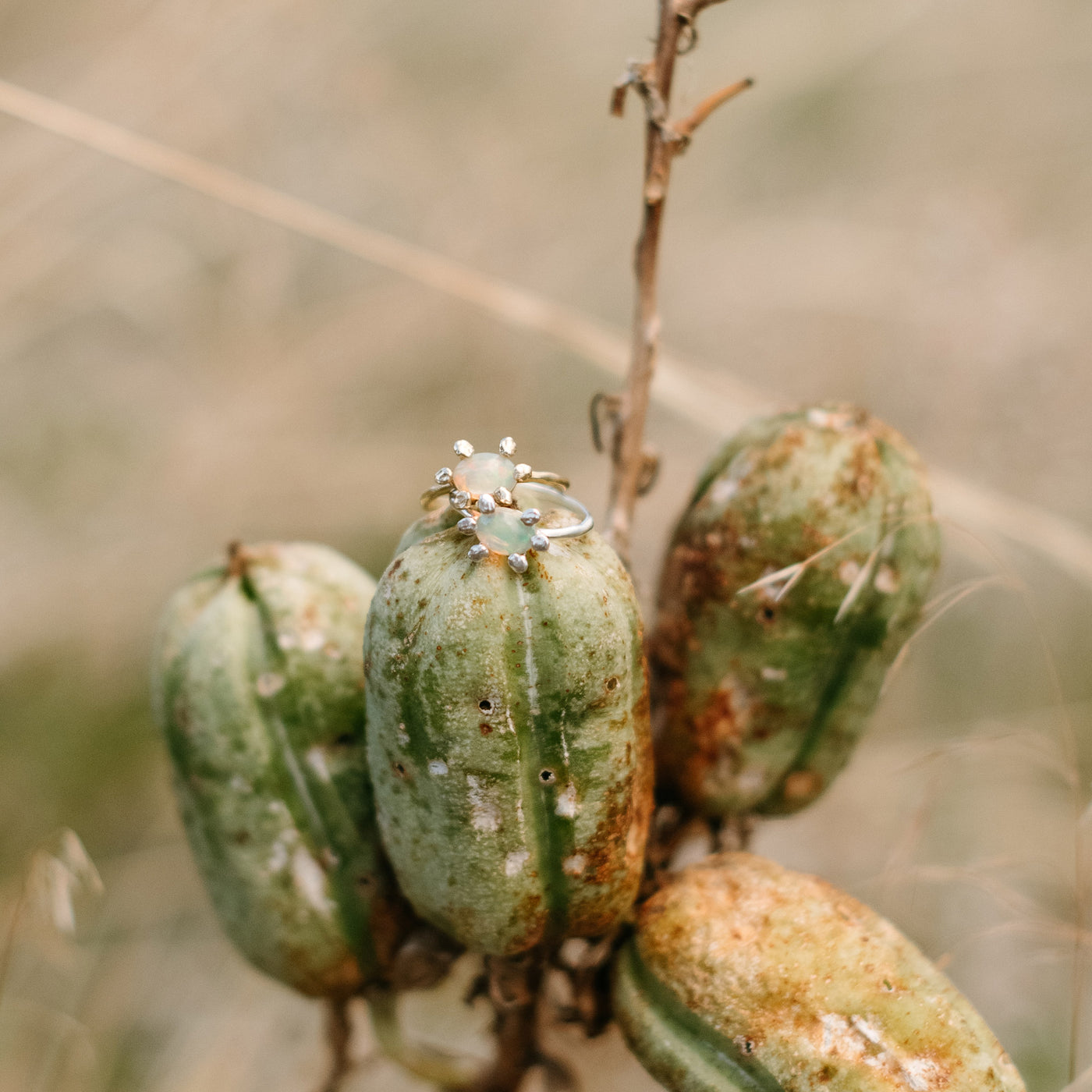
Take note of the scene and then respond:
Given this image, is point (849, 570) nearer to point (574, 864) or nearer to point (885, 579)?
point (885, 579)

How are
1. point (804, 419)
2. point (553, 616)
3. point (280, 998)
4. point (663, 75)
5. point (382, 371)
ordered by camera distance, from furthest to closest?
point (382, 371) < point (280, 998) < point (804, 419) < point (663, 75) < point (553, 616)

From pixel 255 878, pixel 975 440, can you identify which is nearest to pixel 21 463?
pixel 255 878

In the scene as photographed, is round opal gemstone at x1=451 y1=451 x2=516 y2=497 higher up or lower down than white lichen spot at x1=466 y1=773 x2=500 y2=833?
higher up

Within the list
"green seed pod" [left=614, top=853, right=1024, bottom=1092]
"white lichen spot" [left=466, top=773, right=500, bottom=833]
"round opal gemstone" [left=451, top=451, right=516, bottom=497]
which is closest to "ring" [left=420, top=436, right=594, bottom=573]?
"round opal gemstone" [left=451, top=451, right=516, bottom=497]

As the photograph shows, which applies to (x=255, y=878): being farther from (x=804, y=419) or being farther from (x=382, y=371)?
(x=382, y=371)

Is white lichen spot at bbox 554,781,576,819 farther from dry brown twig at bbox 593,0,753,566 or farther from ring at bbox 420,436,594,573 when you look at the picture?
dry brown twig at bbox 593,0,753,566

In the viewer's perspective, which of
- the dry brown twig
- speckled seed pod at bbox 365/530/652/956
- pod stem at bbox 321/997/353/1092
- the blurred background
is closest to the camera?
speckled seed pod at bbox 365/530/652/956

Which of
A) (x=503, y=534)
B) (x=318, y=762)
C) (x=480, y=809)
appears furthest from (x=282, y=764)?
(x=503, y=534)
